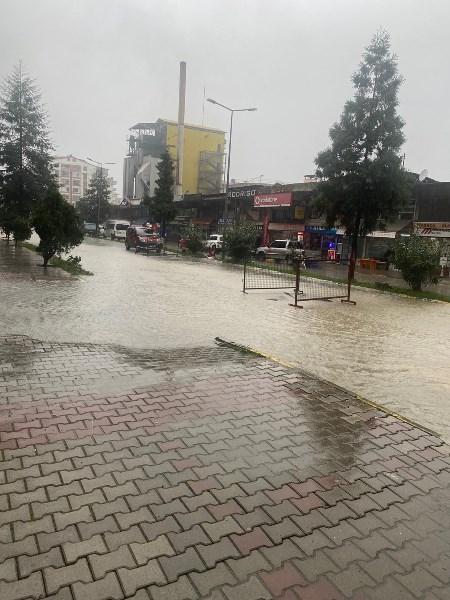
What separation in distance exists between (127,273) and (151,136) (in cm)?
5891

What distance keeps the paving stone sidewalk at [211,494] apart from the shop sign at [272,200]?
113ft

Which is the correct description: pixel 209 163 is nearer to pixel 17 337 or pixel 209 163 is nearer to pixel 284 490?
pixel 17 337

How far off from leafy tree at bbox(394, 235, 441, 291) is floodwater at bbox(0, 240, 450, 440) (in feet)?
6.08

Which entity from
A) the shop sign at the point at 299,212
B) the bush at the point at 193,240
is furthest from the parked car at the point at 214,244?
the shop sign at the point at 299,212

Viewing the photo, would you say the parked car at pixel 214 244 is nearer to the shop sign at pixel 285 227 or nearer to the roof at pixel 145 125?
the shop sign at pixel 285 227

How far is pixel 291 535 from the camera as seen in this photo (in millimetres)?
3086

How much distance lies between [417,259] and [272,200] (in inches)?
931

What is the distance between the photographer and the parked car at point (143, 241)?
3331 cm

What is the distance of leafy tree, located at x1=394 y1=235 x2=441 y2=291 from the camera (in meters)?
18.0

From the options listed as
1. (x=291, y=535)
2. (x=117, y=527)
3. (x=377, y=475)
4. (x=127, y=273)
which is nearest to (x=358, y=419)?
(x=377, y=475)

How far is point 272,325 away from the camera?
10.7 m

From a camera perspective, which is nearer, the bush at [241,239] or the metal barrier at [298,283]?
the metal barrier at [298,283]

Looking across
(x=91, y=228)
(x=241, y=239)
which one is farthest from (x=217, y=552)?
(x=91, y=228)

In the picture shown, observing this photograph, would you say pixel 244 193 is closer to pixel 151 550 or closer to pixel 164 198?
pixel 164 198
